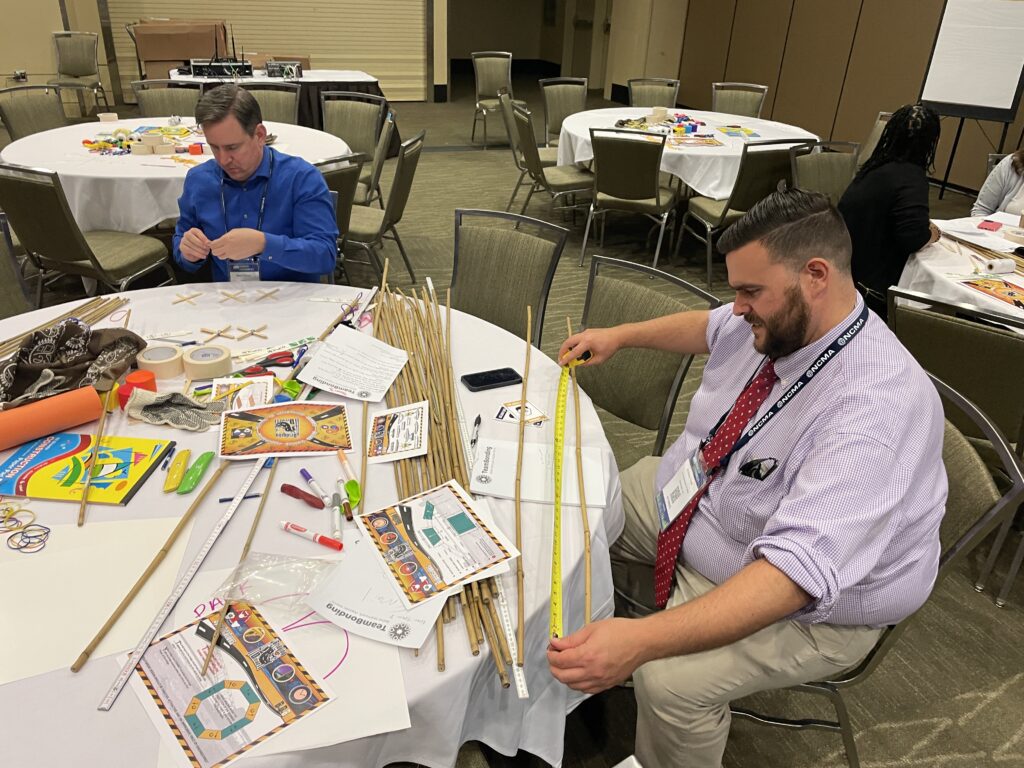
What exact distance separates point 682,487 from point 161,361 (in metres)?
1.32

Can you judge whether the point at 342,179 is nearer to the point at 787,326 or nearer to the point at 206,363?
the point at 206,363

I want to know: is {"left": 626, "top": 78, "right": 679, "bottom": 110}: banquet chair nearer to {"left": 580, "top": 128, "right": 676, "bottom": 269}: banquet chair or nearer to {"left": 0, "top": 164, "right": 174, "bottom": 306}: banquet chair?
{"left": 580, "top": 128, "right": 676, "bottom": 269}: banquet chair

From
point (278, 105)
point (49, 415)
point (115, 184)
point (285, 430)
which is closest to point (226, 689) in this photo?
point (285, 430)

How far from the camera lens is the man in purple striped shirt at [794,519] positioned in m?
1.17

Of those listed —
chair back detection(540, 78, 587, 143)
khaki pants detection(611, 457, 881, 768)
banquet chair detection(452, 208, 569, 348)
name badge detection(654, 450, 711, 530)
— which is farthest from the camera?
chair back detection(540, 78, 587, 143)

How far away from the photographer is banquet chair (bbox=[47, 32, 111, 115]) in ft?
26.3

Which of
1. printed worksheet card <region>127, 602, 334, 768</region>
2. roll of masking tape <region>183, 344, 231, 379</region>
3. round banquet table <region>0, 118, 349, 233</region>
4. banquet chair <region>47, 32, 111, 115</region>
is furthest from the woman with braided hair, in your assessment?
banquet chair <region>47, 32, 111, 115</region>

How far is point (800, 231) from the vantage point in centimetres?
134

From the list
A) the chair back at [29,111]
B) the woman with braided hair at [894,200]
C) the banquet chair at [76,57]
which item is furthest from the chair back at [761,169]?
the banquet chair at [76,57]

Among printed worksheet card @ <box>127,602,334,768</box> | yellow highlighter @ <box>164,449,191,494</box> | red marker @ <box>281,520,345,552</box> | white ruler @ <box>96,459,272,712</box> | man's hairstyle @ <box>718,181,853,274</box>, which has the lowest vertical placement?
printed worksheet card @ <box>127,602,334,768</box>

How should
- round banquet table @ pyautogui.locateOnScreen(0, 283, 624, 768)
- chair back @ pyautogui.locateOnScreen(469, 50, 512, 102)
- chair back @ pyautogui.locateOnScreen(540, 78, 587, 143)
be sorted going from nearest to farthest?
round banquet table @ pyautogui.locateOnScreen(0, 283, 624, 768) < chair back @ pyautogui.locateOnScreen(540, 78, 587, 143) < chair back @ pyautogui.locateOnScreen(469, 50, 512, 102)

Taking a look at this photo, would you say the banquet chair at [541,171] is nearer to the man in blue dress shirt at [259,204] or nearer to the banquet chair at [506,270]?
the banquet chair at [506,270]

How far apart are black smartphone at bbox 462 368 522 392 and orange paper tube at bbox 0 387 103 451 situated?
0.85m

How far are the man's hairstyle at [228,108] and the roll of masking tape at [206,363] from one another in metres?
0.91
